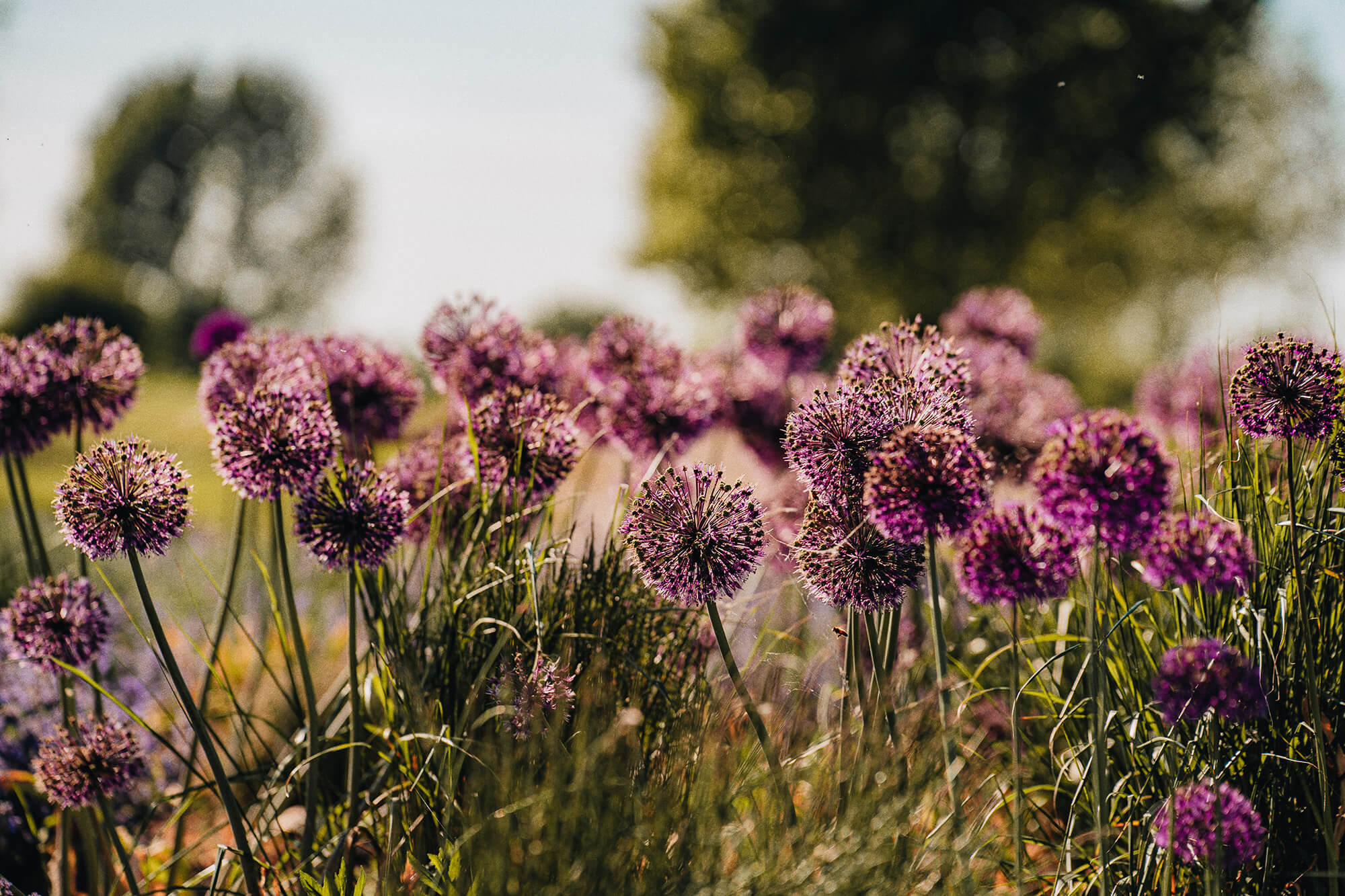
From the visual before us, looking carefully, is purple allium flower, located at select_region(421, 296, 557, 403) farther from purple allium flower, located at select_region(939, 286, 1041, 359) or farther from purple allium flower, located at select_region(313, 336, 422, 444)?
purple allium flower, located at select_region(939, 286, 1041, 359)

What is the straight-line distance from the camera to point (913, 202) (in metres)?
18.0

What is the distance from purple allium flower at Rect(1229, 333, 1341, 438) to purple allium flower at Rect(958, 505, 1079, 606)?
0.44 metres

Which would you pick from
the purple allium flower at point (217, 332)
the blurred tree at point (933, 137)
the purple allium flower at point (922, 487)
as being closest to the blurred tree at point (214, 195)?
the blurred tree at point (933, 137)

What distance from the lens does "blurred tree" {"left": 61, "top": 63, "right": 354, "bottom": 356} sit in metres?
37.0

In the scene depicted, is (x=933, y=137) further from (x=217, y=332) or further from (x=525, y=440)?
Answer: (x=525, y=440)

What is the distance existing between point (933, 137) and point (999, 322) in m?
15.7

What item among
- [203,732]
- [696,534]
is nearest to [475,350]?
[696,534]

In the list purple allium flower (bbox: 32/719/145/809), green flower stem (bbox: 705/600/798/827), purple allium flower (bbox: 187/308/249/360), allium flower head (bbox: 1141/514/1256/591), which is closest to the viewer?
allium flower head (bbox: 1141/514/1256/591)

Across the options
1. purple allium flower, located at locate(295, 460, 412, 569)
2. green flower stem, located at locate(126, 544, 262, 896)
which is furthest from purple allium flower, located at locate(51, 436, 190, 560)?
purple allium flower, located at locate(295, 460, 412, 569)

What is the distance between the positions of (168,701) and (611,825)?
118 inches

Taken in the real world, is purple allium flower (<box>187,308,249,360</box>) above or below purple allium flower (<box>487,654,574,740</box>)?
above

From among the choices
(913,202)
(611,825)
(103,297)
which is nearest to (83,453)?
(611,825)

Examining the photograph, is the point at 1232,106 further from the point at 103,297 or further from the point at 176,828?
the point at 103,297

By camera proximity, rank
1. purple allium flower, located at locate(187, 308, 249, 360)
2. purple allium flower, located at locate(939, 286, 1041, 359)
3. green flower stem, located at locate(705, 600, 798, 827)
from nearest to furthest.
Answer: green flower stem, located at locate(705, 600, 798, 827), purple allium flower, located at locate(187, 308, 249, 360), purple allium flower, located at locate(939, 286, 1041, 359)
